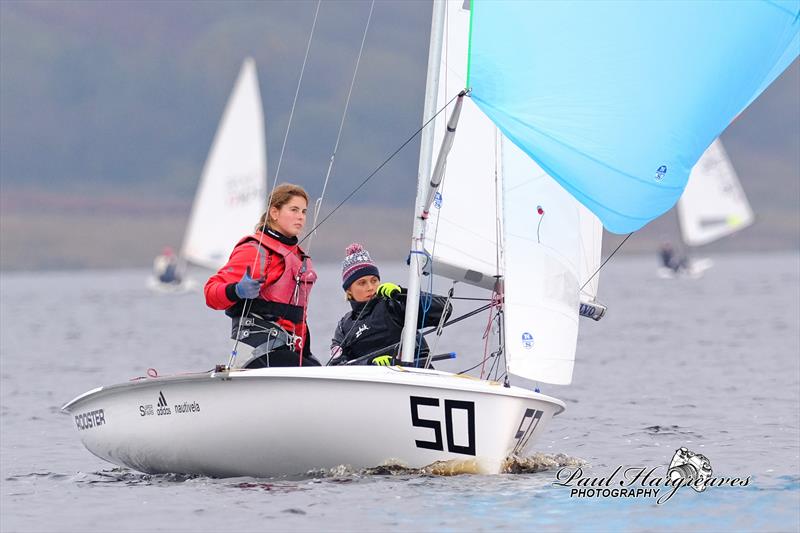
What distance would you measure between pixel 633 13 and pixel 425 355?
2.92 metres

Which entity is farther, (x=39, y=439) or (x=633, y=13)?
(x=39, y=439)

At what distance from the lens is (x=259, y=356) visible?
926cm

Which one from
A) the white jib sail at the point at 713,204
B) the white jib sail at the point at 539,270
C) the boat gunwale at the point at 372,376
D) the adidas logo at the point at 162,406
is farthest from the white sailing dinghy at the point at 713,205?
the adidas logo at the point at 162,406

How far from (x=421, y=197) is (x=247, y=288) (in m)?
1.35

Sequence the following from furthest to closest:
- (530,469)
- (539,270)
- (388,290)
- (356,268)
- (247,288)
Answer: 1. (356,268)
2. (388,290)
3. (530,469)
4. (539,270)
5. (247,288)

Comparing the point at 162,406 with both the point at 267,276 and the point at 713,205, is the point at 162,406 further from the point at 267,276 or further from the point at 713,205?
the point at 713,205

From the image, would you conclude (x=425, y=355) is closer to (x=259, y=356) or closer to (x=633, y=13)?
(x=259, y=356)

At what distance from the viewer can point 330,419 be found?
859cm

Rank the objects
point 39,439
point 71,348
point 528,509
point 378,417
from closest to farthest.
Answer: point 528,509 < point 378,417 < point 39,439 < point 71,348

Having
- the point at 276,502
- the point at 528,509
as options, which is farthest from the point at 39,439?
the point at 528,509

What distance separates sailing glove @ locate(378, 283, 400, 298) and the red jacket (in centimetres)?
51

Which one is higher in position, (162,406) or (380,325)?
(380,325)

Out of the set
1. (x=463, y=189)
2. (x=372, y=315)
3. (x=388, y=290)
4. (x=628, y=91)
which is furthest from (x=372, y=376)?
(x=628, y=91)

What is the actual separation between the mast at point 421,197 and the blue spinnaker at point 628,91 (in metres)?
0.81
